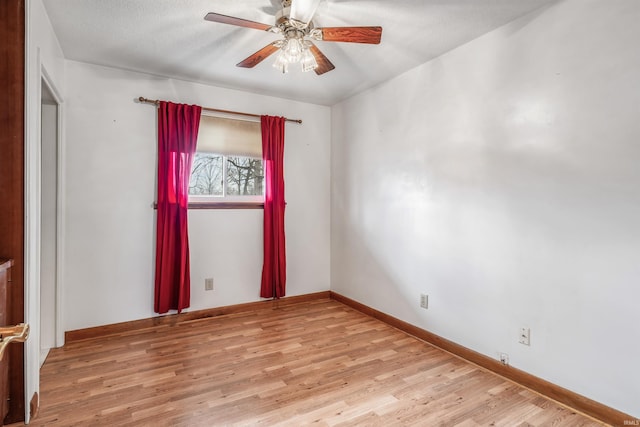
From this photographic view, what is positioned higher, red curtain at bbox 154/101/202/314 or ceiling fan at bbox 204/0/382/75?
ceiling fan at bbox 204/0/382/75

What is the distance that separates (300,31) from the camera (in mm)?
2039

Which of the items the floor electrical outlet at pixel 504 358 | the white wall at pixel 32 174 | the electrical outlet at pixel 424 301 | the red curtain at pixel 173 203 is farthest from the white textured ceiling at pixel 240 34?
the floor electrical outlet at pixel 504 358

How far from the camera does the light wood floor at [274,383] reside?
192 cm

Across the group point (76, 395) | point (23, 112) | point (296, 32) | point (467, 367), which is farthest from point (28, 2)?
point (467, 367)

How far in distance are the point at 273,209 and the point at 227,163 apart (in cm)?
71

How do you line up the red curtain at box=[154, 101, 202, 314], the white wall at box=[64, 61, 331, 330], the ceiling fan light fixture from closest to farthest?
the ceiling fan light fixture
the white wall at box=[64, 61, 331, 330]
the red curtain at box=[154, 101, 202, 314]

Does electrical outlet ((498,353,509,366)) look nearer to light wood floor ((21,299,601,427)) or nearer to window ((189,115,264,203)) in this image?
light wood floor ((21,299,601,427))

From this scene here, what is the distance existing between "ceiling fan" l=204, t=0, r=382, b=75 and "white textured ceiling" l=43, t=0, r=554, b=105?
0.21 meters

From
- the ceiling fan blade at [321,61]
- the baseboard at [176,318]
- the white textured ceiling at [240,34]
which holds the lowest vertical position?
the baseboard at [176,318]

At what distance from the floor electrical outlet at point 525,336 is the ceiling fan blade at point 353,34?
2098 mm

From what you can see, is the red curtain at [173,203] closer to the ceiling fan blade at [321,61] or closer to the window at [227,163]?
the window at [227,163]

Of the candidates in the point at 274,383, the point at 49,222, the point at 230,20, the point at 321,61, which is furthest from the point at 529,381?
the point at 49,222

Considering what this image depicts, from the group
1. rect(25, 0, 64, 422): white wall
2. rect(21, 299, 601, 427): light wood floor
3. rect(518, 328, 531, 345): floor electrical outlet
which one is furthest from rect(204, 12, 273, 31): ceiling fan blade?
rect(518, 328, 531, 345): floor electrical outlet

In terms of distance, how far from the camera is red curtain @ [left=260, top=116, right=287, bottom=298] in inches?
151
